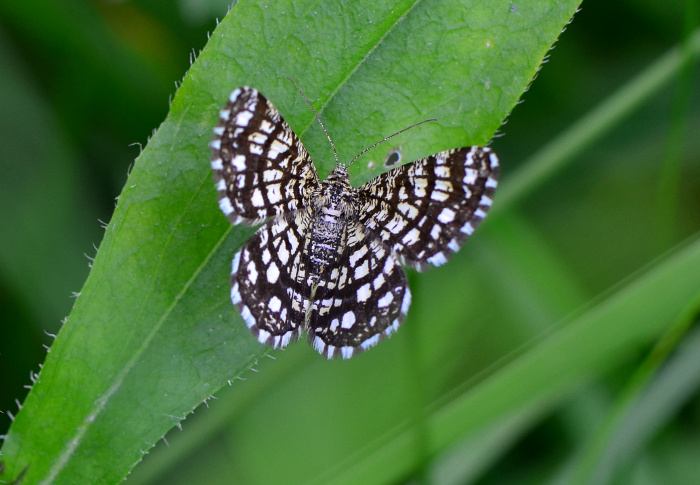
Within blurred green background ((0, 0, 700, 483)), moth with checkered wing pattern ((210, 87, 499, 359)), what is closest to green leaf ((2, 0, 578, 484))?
moth with checkered wing pattern ((210, 87, 499, 359))

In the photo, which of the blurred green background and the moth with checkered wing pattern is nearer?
the moth with checkered wing pattern

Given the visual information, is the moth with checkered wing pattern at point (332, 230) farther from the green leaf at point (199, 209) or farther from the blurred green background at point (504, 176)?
the blurred green background at point (504, 176)

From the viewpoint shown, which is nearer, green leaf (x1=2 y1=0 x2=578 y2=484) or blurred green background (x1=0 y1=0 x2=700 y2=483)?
green leaf (x1=2 y1=0 x2=578 y2=484)

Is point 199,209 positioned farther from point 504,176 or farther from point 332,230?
point 504,176

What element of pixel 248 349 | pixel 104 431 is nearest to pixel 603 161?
pixel 248 349

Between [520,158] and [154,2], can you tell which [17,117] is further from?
[520,158]

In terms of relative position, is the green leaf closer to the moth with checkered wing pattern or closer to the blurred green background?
the moth with checkered wing pattern
